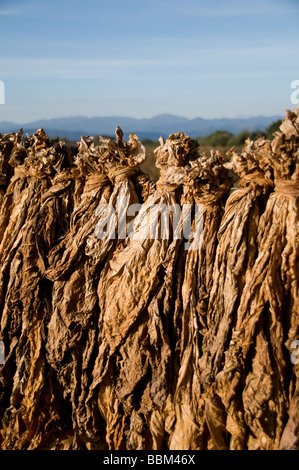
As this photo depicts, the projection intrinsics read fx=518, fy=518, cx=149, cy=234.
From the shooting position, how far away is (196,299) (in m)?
2.96

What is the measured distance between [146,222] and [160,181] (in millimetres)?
264

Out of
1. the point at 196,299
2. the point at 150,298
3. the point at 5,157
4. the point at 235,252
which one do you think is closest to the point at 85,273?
the point at 150,298

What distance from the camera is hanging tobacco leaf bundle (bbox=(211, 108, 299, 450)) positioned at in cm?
270

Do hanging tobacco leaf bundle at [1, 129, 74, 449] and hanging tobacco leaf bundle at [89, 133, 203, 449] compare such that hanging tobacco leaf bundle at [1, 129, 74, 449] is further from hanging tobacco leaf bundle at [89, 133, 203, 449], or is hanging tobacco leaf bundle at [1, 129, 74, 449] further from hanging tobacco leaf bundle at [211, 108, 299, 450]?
hanging tobacco leaf bundle at [211, 108, 299, 450]

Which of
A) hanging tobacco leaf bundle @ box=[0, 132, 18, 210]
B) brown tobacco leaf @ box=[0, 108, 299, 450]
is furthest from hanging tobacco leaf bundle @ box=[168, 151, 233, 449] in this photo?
hanging tobacco leaf bundle @ box=[0, 132, 18, 210]

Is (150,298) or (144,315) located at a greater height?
(150,298)

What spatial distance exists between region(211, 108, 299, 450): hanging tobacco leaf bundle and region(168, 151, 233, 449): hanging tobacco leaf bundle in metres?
0.20

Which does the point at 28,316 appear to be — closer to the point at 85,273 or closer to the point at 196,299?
the point at 85,273

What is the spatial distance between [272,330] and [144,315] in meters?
0.75

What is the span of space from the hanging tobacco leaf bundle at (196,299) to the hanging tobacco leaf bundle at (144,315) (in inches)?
3.2

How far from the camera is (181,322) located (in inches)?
119

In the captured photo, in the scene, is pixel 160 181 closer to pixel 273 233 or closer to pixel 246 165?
pixel 246 165

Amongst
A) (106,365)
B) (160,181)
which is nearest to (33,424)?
(106,365)

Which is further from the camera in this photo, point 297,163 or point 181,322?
point 181,322
